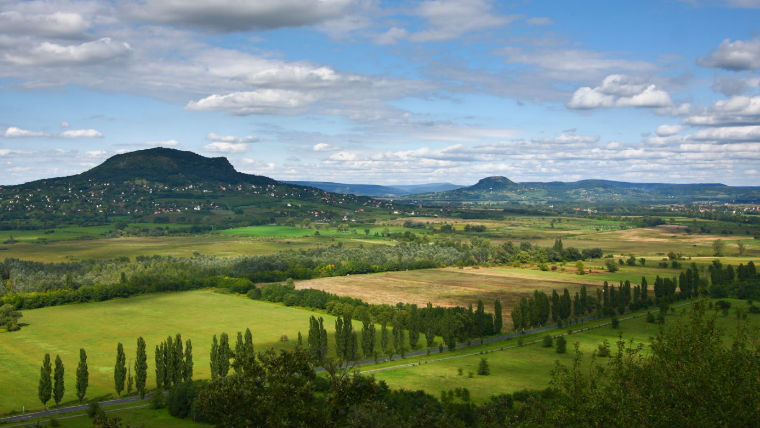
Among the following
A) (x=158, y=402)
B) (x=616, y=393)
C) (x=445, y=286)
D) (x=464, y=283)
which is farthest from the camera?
(x=464, y=283)

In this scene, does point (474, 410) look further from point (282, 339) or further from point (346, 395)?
point (282, 339)

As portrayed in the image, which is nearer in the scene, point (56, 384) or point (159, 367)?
point (56, 384)

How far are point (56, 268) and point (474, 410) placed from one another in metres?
144

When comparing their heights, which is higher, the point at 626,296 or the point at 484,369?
the point at 626,296

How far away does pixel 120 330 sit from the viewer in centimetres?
10475

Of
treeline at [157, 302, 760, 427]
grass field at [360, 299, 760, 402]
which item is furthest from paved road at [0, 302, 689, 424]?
treeline at [157, 302, 760, 427]

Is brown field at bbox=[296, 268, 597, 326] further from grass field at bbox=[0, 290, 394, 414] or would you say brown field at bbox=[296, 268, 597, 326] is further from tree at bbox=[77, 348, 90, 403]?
tree at bbox=[77, 348, 90, 403]

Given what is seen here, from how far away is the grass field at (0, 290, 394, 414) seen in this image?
7838 cm

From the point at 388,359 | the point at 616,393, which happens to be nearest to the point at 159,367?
the point at 388,359

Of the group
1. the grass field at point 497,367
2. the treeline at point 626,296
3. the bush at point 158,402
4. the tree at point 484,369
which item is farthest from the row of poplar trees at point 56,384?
the treeline at point 626,296

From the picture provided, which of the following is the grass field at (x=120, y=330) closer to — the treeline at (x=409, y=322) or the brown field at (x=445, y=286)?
the treeline at (x=409, y=322)

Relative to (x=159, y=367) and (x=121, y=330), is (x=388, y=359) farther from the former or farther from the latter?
(x=121, y=330)

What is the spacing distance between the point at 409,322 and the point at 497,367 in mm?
23522

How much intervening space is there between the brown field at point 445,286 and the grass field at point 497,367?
21.5m
